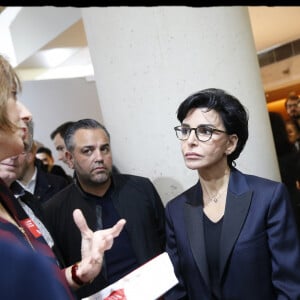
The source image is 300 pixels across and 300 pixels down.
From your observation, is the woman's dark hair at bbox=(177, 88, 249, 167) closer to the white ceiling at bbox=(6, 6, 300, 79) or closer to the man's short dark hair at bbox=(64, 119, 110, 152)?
the man's short dark hair at bbox=(64, 119, 110, 152)

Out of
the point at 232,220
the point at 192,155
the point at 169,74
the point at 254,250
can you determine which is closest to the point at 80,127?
the point at 169,74

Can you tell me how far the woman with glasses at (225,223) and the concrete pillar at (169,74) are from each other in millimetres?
341

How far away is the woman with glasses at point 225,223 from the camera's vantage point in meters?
1.46

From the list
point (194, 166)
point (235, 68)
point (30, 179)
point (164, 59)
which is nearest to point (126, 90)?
point (164, 59)

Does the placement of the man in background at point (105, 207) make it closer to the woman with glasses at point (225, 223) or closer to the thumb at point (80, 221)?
the woman with glasses at point (225, 223)

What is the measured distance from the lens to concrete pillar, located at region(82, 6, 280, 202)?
6.48 feet

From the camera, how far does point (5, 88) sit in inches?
36.9

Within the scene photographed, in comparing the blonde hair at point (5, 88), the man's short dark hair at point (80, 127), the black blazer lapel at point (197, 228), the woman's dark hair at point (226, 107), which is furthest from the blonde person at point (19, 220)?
the man's short dark hair at point (80, 127)

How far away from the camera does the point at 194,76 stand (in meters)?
1.98

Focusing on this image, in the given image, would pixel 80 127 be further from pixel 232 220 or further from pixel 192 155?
pixel 232 220

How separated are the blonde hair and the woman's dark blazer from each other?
0.94 metres

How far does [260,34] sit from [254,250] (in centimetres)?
543

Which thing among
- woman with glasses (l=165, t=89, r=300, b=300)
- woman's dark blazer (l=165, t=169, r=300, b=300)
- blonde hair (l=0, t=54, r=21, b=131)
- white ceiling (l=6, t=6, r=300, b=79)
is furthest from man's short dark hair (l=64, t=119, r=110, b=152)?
white ceiling (l=6, t=6, r=300, b=79)

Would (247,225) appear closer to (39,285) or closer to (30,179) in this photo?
(39,285)
